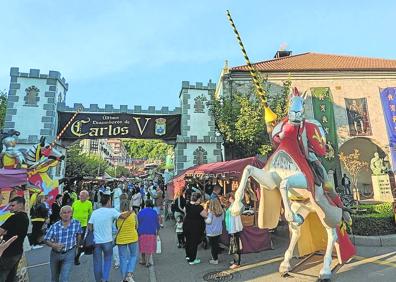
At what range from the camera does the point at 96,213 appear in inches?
203

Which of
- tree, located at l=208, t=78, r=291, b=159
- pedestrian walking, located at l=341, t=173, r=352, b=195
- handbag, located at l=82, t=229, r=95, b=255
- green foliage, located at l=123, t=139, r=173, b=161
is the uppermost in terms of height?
green foliage, located at l=123, t=139, r=173, b=161

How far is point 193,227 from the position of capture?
22.5 ft

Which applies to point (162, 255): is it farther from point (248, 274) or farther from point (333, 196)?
point (333, 196)

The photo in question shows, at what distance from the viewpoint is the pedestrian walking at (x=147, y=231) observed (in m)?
6.45

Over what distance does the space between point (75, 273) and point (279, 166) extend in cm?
519

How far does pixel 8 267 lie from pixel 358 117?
23.0 metres

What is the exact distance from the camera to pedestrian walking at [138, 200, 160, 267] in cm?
645

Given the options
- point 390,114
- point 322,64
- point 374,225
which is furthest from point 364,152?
point 374,225

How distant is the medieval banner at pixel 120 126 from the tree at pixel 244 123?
2757 millimetres

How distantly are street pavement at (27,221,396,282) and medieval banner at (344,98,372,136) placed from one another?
1560 cm

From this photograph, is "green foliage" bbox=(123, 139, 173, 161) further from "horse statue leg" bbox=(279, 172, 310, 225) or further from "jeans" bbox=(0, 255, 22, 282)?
"jeans" bbox=(0, 255, 22, 282)

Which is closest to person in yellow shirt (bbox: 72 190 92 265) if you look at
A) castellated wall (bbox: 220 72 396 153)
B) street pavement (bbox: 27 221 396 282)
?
street pavement (bbox: 27 221 396 282)

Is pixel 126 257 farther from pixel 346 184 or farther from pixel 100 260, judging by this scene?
pixel 346 184

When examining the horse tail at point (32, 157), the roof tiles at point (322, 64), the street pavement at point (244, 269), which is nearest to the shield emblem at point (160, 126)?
the horse tail at point (32, 157)
